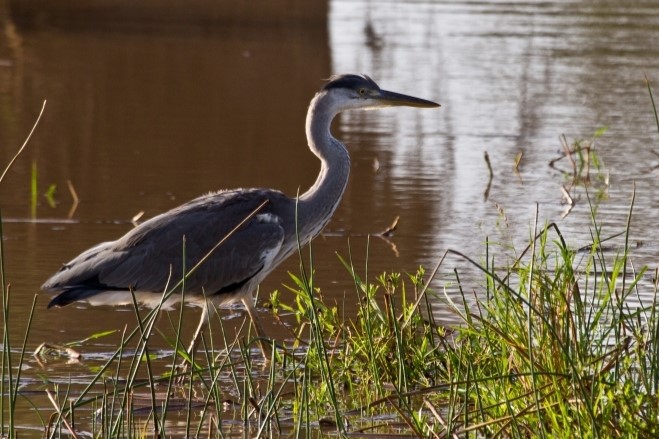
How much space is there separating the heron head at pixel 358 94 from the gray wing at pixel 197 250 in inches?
41.1

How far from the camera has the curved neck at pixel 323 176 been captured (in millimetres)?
7637

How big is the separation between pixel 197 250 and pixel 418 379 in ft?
5.21

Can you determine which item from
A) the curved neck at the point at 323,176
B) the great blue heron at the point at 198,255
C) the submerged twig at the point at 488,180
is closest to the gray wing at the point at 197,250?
the great blue heron at the point at 198,255

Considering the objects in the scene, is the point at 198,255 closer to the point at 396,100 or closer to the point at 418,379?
the point at 418,379

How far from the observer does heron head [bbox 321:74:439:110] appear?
814 cm

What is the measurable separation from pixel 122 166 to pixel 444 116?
4.68 metres

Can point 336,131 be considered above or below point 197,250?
below

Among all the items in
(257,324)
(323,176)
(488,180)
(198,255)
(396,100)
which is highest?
(396,100)

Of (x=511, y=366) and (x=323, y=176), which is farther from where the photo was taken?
(x=323, y=176)

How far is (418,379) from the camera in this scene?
20.0 ft

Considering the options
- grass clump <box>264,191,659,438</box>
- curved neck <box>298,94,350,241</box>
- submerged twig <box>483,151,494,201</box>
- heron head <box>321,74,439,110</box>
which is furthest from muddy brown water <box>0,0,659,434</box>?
heron head <box>321,74,439,110</box>

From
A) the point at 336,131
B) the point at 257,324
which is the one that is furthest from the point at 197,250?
the point at 336,131

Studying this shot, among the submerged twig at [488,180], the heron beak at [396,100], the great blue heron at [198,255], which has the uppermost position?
the heron beak at [396,100]

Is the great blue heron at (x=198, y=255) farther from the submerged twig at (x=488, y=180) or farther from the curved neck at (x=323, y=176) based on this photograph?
the submerged twig at (x=488, y=180)
